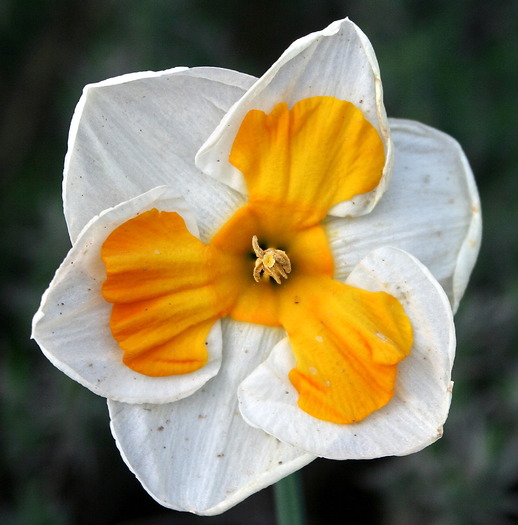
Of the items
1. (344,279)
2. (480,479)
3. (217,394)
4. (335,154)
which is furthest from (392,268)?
(480,479)

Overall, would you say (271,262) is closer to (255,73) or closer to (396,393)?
(396,393)

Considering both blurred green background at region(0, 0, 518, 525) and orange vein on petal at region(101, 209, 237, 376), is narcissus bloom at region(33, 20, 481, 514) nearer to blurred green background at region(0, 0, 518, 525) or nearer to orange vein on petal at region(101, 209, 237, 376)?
orange vein on petal at region(101, 209, 237, 376)

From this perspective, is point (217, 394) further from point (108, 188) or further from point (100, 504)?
point (100, 504)

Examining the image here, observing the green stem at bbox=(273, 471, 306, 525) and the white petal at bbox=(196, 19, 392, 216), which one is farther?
the green stem at bbox=(273, 471, 306, 525)

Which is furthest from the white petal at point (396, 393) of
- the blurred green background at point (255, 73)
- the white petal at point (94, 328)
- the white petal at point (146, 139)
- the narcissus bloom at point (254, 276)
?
the blurred green background at point (255, 73)

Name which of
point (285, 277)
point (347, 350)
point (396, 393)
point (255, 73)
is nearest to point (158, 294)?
point (285, 277)

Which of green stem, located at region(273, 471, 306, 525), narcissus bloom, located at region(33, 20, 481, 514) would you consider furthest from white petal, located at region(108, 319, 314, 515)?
green stem, located at region(273, 471, 306, 525)

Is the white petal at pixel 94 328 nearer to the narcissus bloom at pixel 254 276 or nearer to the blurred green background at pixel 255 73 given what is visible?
the narcissus bloom at pixel 254 276
